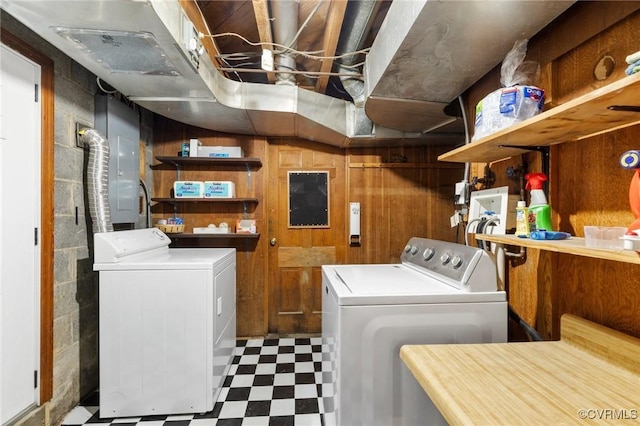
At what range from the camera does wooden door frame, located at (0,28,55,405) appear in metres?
1.68

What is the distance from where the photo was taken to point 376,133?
2.78 metres

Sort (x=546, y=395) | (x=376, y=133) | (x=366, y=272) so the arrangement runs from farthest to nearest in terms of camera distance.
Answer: (x=376, y=133)
(x=366, y=272)
(x=546, y=395)

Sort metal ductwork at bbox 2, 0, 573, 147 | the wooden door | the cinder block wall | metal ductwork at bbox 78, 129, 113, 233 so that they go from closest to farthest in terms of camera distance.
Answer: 1. metal ductwork at bbox 2, 0, 573, 147
2. the cinder block wall
3. metal ductwork at bbox 78, 129, 113, 233
4. the wooden door

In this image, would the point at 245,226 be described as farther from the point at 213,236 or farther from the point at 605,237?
the point at 605,237

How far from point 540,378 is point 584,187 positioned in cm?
73

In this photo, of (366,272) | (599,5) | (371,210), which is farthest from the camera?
(371,210)

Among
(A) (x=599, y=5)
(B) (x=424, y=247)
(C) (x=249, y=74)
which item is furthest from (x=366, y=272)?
(C) (x=249, y=74)

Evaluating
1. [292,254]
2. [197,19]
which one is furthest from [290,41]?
[292,254]

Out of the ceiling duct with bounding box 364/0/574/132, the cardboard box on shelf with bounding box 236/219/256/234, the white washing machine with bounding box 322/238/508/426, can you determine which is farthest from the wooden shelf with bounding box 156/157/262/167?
the white washing machine with bounding box 322/238/508/426

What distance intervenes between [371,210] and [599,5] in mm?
2270

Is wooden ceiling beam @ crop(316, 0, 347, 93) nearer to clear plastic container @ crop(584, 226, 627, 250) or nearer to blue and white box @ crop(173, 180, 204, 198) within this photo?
clear plastic container @ crop(584, 226, 627, 250)

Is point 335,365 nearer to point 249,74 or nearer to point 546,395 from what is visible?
point 546,395

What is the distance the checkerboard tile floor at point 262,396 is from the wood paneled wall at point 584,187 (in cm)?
149

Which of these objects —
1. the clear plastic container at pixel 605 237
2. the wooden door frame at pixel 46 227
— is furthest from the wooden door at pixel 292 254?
the clear plastic container at pixel 605 237
